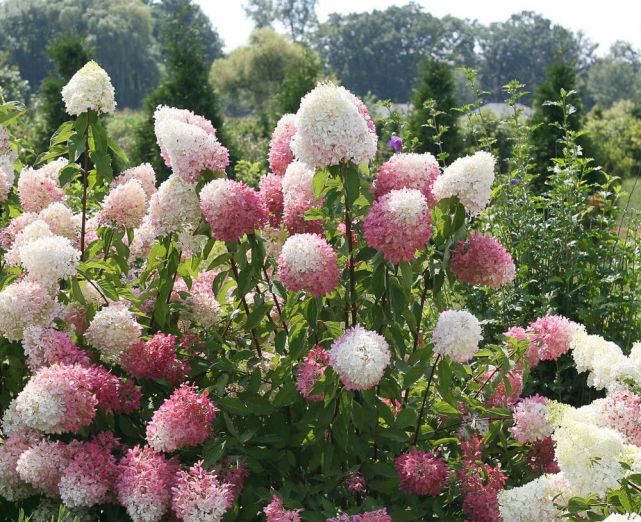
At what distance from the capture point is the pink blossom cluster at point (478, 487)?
2500 millimetres

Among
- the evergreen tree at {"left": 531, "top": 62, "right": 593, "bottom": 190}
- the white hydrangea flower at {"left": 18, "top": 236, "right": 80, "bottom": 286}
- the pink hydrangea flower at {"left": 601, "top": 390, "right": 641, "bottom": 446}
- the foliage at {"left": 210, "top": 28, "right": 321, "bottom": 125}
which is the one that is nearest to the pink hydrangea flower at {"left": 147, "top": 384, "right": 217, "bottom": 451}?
the white hydrangea flower at {"left": 18, "top": 236, "right": 80, "bottom": 286}

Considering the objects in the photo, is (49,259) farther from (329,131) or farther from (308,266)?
(329,131)

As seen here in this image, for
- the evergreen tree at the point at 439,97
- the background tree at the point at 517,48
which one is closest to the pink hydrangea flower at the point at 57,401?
the evergreen tree at the point at 439,97

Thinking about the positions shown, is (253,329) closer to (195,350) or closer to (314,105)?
(195,350)

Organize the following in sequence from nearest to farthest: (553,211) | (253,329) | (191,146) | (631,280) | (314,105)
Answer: (314,105) → (191,146) → (253,329) → (631,280) → (553,211)

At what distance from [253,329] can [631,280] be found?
8.28 ft

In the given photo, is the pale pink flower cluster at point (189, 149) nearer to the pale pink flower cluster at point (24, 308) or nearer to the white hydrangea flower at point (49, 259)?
the white hydrangea flower at point (49, 259)

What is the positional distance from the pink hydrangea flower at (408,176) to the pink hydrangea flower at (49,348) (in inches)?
38.9

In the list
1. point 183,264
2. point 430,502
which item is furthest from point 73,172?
point 430,502

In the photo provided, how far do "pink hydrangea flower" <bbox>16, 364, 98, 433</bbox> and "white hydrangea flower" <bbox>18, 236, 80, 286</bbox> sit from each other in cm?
29

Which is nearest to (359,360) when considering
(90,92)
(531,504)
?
(531,504)

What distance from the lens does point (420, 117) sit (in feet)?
34.2

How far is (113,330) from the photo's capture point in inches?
99.7

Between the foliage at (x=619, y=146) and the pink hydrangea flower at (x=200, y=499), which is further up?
the foliage at (x=619, y=146)
